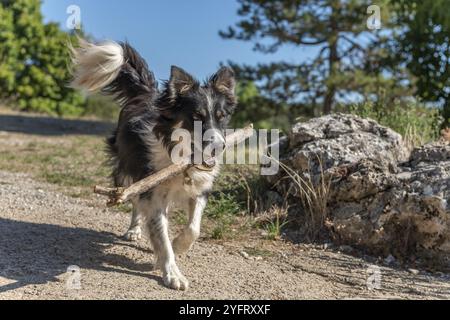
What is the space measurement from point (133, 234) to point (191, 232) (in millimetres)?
1078

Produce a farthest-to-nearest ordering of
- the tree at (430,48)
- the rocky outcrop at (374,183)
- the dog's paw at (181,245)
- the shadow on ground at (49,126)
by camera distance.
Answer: the shadow on ground at (49,126) → the tree at (430,48) → the rocky outcrop at (374,183) → the dog's paw at (181,245)

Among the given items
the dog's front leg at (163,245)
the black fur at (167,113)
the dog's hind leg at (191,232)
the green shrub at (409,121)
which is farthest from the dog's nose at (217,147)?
the green shrub at (409,121)

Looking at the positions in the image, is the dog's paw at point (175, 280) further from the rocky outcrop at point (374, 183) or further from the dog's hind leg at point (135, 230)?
the rocky outcrop at point (374, 183)

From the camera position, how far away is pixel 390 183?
6.06 meters

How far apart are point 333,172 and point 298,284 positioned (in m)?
1.84

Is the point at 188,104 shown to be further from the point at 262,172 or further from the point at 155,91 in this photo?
the point at 262,172

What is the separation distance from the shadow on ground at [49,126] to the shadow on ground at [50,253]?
8837 mm

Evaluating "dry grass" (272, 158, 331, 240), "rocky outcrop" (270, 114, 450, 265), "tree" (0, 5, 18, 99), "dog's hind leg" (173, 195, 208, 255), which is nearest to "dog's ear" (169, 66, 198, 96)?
"dog's hind leg" (173, 195, 208, 255)

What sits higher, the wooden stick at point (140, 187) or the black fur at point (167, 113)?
the black fur at point (167, 113)

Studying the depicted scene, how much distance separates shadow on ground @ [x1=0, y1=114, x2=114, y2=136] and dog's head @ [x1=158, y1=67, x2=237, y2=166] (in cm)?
953

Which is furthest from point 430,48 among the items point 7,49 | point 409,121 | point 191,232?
point 7,49

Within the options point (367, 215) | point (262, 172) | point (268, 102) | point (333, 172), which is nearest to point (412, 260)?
point (367, 215)

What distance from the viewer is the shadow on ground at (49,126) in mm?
15141
